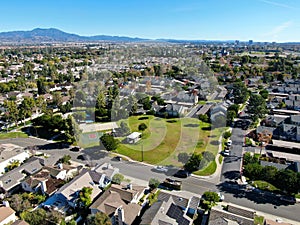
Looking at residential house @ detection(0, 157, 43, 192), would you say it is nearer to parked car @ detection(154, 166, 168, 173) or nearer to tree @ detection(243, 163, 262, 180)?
parked car @ detection(154, 166, 168, 173)

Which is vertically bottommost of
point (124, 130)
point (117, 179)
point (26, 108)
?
point (117, 179)

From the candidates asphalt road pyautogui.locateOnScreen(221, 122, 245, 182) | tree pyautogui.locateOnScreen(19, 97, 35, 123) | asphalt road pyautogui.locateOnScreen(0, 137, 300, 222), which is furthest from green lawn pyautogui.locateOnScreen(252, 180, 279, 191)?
tree pyautogui.locateOnScreen(19, 97, 35, 123)

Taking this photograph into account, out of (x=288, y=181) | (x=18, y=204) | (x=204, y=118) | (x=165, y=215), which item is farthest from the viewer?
(x=204, y=118)

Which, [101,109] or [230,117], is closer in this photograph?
[230,117]

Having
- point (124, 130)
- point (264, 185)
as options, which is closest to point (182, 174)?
point (264, 185)

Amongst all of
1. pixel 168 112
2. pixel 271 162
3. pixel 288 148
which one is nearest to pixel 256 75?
pixel 168 112

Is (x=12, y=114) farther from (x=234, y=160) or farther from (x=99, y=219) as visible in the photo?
(x=234, y=160)
